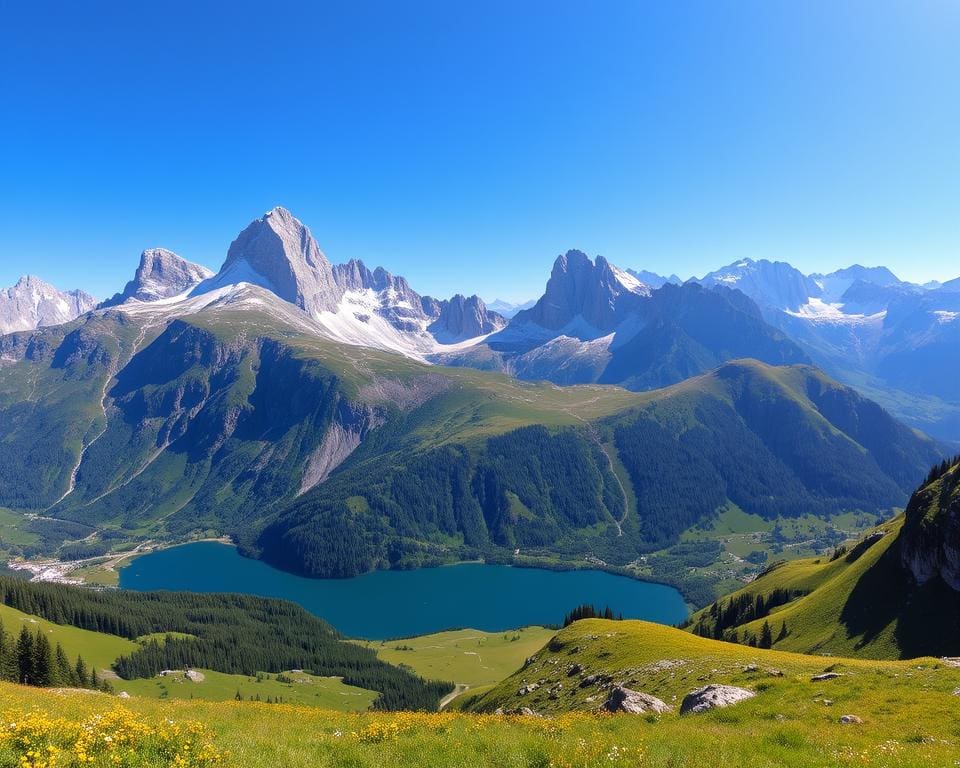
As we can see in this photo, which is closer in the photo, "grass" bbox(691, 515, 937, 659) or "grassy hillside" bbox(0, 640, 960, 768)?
"grassy hillside" bbox(0, 640, 960, 768)

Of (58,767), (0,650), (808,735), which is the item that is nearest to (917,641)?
(808,735)

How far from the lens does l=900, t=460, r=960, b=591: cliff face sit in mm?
73938

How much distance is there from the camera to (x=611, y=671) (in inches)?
2206

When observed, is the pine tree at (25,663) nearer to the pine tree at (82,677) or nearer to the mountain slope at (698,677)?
the pine tree at (82,677)

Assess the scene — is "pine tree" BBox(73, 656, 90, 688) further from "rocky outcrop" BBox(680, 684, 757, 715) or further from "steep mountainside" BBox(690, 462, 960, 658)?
"steep mountainside" BBox(690, 462, 960, 658)

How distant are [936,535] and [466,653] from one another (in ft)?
442

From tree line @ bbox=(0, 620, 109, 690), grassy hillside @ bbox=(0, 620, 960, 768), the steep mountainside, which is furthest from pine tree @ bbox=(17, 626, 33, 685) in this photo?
the steep mountainside

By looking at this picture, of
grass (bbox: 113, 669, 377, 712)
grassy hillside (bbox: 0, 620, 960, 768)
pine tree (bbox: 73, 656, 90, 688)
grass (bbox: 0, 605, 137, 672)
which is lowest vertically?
grass (bbox: 113, 669, 377, 712)

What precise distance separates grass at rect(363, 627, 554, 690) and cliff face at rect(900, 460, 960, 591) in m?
101

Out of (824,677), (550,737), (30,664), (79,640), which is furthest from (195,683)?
(550,737)

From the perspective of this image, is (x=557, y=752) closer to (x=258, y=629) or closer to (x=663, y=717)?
(x=663, y=717)

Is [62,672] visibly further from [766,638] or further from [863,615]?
[863,615]

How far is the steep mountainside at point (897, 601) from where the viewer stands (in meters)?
70.5

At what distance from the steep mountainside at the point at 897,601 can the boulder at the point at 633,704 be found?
2077 inches
